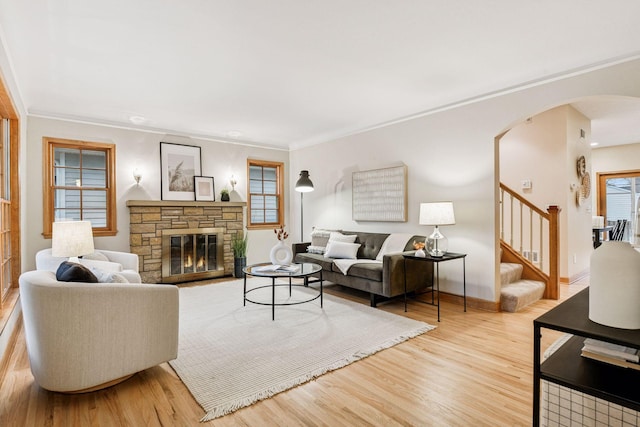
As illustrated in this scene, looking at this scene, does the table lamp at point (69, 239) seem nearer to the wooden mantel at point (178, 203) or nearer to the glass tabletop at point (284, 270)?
the glass tabletop at point (284, 270)

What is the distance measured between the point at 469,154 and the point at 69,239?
423 centimetres

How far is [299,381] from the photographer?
7.63 ft

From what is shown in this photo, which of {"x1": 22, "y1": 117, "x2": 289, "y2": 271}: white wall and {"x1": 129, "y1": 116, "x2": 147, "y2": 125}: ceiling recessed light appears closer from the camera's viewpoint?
{"x1": 22, "y1": 117, "x2": 289, "y2": 271}: white wall

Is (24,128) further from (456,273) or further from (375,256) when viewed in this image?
(456,273)

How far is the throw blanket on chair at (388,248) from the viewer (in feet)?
14.3

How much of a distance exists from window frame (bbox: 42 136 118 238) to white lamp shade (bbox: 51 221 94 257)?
1.87 metres

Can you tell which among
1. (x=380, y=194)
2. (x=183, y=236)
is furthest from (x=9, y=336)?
(x=380, y=194)

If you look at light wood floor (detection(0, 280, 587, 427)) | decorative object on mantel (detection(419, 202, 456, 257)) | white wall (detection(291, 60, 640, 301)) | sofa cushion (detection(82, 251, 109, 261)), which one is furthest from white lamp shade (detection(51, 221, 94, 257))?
white wall (detection(291, 60, 640, 301))

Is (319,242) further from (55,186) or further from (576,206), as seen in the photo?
(576,206)

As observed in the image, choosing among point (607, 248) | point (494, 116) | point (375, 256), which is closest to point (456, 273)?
point (375, 256)

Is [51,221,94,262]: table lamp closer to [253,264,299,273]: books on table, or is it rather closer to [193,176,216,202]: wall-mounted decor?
[253,264,299,273]: books on table

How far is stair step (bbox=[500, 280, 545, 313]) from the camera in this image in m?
3.81

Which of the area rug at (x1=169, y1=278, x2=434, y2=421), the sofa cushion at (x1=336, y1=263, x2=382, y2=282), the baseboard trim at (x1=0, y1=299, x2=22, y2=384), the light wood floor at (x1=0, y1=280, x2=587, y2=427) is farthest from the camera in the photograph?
the sofa cushion at (x1=336, y1=263, x2=382, y2=282)

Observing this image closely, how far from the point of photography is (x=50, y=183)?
15.1 feet
